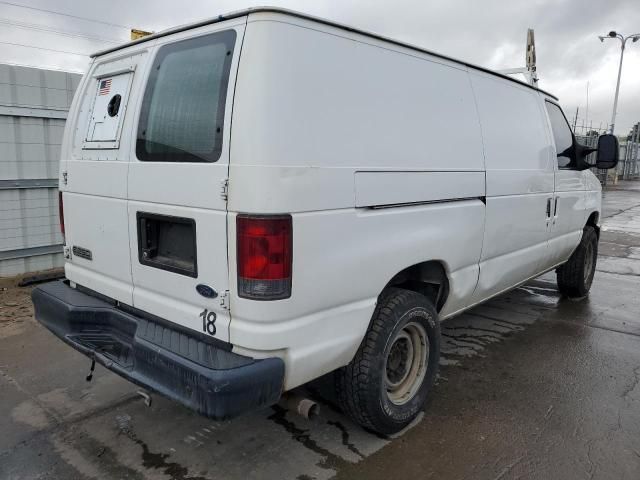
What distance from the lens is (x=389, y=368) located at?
315 centimetres

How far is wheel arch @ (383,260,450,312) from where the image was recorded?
127 inches

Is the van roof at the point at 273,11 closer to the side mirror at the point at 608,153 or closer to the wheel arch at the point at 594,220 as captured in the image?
the side mirror at the point at 608,153

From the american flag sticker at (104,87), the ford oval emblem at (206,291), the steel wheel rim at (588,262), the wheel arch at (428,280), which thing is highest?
the american flag sticker at (104,87)

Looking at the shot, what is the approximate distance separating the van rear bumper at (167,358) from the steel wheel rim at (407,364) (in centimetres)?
103

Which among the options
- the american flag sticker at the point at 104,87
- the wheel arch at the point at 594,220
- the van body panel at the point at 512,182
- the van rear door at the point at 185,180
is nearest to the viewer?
the van rear door at the point at 185,180

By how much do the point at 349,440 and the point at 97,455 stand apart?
56.7 inches

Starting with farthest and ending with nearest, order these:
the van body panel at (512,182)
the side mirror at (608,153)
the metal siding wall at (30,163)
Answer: the metal siding wall at (30,163) < the side mirror at (608,153) < the van body panel at (512,182)

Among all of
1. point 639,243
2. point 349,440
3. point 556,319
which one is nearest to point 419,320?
point 349,440

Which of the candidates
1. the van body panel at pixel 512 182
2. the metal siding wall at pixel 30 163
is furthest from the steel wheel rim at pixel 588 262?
the metal siding wall at pixel 30 163

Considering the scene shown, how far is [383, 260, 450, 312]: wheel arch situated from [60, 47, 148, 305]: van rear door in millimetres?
1625

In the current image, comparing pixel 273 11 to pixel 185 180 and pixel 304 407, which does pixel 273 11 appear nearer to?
pixel 185 180

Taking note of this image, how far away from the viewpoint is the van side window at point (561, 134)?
15.7ft

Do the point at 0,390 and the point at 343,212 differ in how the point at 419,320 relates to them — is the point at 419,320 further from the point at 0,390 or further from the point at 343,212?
the point at 0,390

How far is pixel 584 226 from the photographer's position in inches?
226
